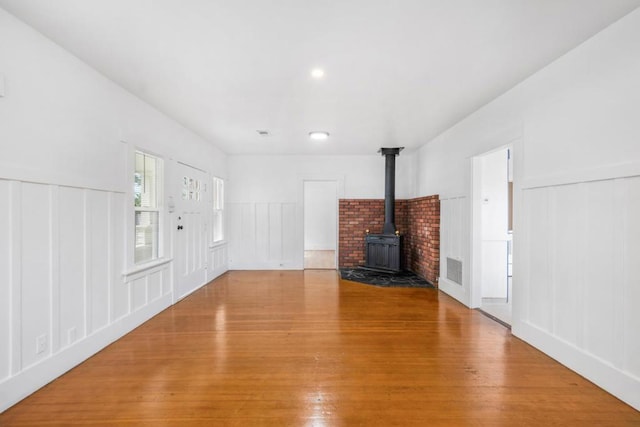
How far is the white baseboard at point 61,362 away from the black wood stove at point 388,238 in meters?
4.05

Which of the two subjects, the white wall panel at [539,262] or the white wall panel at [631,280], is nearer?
the white wall panel at [631,280]

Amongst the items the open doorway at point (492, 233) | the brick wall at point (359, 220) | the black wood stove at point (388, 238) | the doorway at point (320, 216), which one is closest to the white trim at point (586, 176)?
the open doorway at point (492, 233)

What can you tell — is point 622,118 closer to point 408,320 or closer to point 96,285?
point 408,320

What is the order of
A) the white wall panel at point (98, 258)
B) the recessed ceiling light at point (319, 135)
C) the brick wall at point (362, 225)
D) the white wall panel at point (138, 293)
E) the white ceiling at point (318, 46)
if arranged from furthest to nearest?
1. the brick wall at point (362, 225)
2. the recessed ceiling light at point (319, 135)
3. the white wall panel at point (138, 293)
4. the white wall panel at point (98, 258)
5. the white ceiling at point (318, 46)

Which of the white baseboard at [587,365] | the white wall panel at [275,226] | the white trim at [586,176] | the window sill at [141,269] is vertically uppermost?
the white trim at [586,176]

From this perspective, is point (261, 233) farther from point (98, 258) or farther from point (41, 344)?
point (41, 344)

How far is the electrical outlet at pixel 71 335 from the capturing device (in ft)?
7.52

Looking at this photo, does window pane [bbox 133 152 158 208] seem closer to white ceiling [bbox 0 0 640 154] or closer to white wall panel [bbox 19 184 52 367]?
white ceiling [bbox 0 0 640 154]

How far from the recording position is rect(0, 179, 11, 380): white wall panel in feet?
5.90

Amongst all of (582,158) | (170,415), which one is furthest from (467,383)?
(170,415)

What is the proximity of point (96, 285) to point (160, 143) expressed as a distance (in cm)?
185

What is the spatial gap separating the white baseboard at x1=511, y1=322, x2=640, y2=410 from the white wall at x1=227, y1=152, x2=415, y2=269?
13.1ft

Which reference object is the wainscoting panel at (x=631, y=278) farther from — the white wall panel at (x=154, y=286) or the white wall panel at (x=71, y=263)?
the white wall panel at (x=154, y=286)

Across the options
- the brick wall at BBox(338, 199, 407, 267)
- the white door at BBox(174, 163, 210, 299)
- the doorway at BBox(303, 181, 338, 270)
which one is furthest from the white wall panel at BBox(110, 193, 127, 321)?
the doorway at BBox(303, 181, 338, 270)
